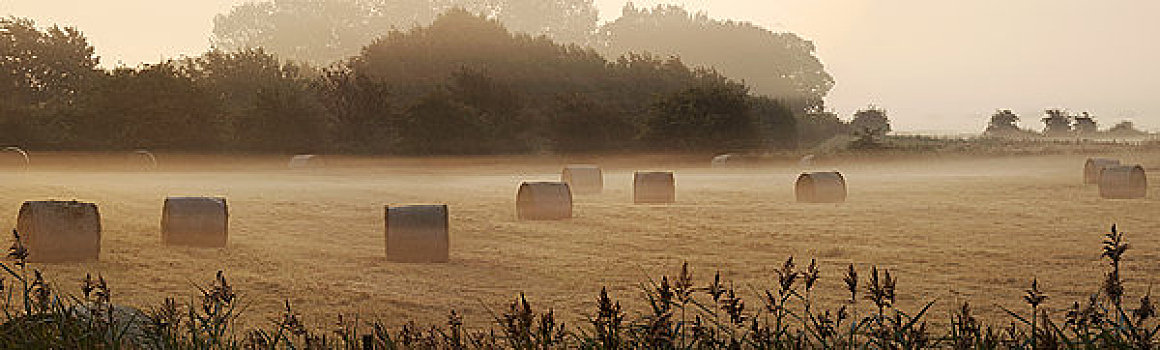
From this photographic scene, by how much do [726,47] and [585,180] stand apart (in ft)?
256

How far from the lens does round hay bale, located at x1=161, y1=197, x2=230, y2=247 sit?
17672 millimetres

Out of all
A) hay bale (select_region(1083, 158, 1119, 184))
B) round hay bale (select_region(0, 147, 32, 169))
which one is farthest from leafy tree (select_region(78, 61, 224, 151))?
hay bale (select_region(1083, 158, 1119, 184))

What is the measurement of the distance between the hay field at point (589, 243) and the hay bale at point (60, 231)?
0.28m

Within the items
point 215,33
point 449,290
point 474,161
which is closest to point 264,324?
point 449,290

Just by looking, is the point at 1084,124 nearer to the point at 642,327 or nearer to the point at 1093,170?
the point at 1093,170

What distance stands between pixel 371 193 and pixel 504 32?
42.8m

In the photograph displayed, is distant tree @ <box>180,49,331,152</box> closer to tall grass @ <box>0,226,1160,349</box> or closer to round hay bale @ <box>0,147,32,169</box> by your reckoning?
round hay bale @ <box>0,147,32,169</box>

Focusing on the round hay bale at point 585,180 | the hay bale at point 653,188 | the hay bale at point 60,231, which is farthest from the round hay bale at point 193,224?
the round hay bale at point 585,180

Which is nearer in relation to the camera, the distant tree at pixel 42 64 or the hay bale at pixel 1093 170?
the hay bale at pixel 1093 170

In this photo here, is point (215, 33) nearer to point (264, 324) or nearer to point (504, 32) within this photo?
point (504, 32)

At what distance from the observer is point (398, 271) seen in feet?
49.7

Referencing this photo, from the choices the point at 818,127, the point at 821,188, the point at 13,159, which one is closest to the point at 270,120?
the point at 13,159

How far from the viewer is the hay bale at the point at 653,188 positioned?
28.5m

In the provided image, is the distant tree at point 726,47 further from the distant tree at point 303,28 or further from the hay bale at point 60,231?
the hay bale at point 60,231
